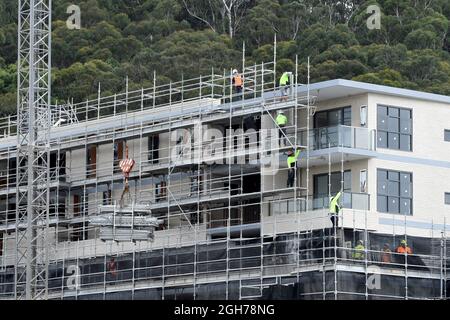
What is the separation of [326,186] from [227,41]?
59807 mm

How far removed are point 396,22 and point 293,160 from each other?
6258 centimetres

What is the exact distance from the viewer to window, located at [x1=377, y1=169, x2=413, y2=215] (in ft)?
204

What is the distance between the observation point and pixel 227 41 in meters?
122

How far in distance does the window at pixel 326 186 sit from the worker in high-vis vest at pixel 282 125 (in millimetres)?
2429

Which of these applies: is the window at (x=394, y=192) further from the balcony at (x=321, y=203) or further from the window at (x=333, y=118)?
the window at (x=333, y=118)

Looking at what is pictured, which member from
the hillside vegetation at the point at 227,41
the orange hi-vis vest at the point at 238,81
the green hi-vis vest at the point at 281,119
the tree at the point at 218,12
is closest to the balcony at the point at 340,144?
the green hi-vis vest at the point at 281,119

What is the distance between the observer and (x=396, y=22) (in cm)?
12175

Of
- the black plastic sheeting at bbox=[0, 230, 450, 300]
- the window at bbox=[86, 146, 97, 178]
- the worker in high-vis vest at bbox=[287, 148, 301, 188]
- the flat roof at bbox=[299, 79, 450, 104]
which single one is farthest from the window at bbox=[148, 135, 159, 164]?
the flat roof at bbox=[299, 79, 450, 104]

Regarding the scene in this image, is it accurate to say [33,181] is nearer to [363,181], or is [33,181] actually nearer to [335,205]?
[363,181]

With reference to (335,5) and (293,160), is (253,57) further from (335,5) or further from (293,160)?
(293,160)

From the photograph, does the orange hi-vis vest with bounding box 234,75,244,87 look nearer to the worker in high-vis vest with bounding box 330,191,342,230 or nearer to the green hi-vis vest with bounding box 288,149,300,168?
the green hi-vis vest with bounding box 288,149,300,168

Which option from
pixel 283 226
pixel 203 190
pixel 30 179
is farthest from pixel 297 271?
pixel 30 179

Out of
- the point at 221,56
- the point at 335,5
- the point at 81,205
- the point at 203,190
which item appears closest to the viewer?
the point at 203,190

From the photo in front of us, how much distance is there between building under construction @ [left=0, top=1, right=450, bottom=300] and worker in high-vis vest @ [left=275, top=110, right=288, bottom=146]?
141mm
